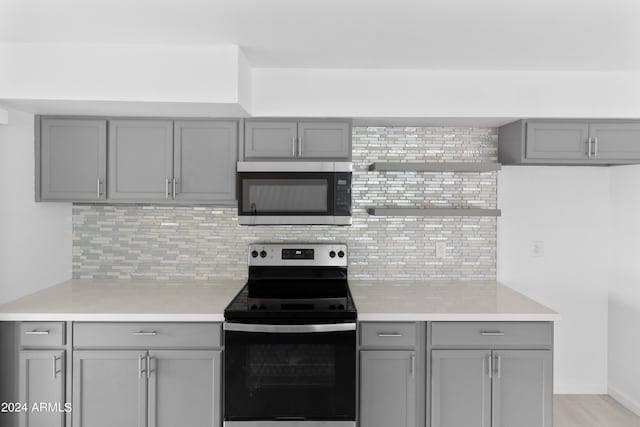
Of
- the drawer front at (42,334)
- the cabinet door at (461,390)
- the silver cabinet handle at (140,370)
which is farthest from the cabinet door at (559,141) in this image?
the drawer front at (42,334)

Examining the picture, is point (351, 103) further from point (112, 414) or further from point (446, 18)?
point (112, 414)

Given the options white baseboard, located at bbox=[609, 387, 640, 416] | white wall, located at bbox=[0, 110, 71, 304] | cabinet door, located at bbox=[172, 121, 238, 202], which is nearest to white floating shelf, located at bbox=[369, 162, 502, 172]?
cabinet door, located at bbox=[172, 121, 238, 202]

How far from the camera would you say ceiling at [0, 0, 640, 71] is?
1977 millimetres

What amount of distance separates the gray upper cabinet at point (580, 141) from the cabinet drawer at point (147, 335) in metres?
2.11

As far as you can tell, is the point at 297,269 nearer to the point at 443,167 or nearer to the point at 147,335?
the point at 147,335

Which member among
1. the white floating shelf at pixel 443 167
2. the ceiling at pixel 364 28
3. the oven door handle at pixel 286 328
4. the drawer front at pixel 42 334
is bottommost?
the drawer front at pixel 42 334

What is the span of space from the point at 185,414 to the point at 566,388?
268cm

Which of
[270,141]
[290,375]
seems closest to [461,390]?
[290,375]

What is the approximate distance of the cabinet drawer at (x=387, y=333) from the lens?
2541 millimetres

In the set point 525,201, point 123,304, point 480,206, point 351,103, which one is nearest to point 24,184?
point 123,304

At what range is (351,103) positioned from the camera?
9.50 feet

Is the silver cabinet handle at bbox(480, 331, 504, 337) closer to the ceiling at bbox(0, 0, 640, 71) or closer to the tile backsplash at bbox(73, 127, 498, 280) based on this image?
the tile backsplash at bbox(73, 127, 498, 280)

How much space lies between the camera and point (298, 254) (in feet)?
10.2

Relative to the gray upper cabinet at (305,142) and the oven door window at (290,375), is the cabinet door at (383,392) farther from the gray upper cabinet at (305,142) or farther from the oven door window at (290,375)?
the gray upper cabinet at (305,142)
